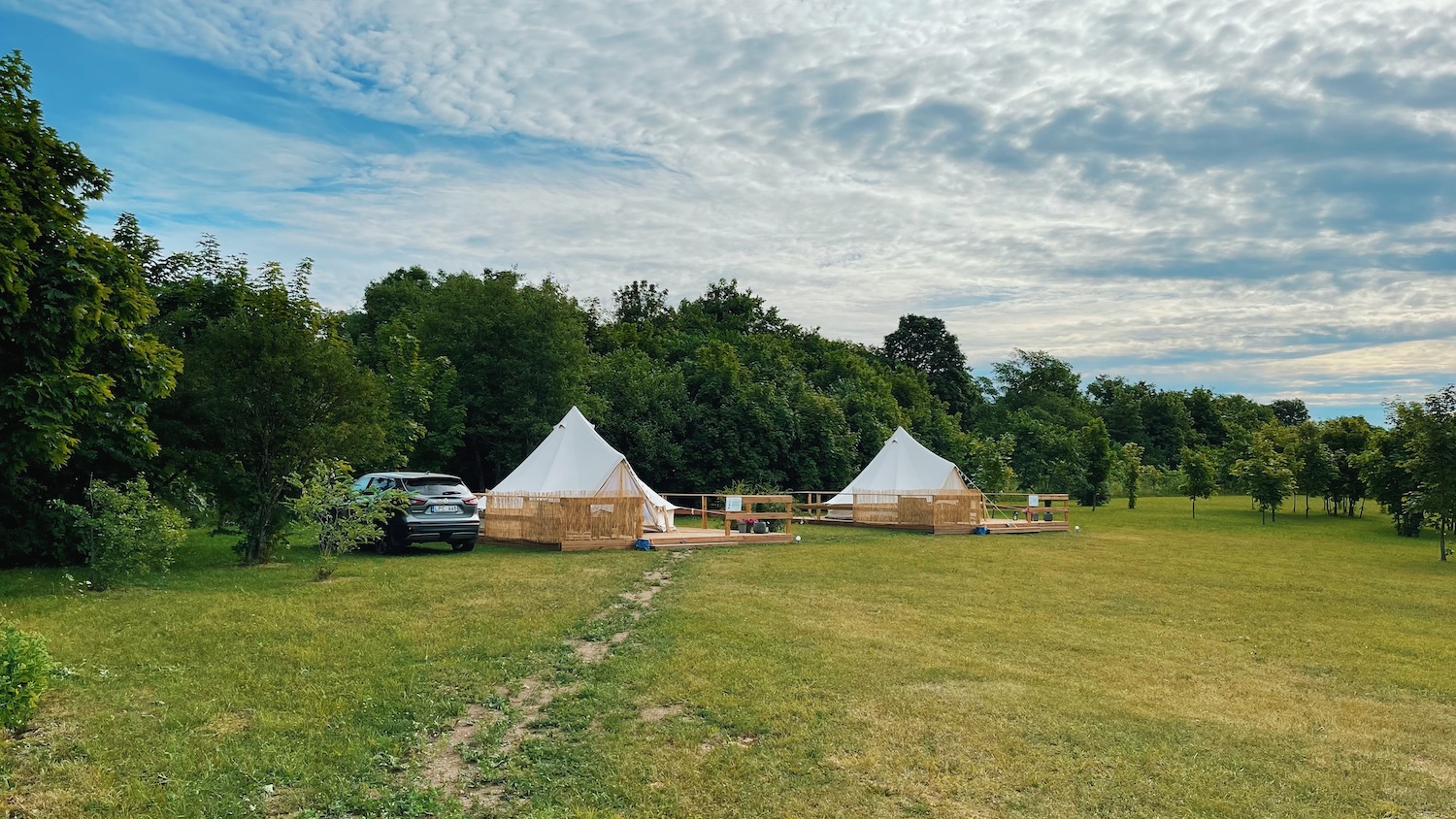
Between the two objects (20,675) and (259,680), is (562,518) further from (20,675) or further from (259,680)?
(20,675)

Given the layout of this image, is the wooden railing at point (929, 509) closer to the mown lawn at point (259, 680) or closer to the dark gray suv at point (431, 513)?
the dark gray suv at point (431, 513)

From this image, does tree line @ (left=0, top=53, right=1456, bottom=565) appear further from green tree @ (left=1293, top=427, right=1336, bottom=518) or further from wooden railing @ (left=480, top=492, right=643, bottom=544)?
wooden railing @ (left=480, top=492, right=643, bottom=544)

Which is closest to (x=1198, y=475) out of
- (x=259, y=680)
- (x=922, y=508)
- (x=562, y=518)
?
(x=922, y=508)

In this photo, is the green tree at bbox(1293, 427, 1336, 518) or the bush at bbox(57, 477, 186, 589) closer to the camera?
the bush at bbox(57, 477, 186, 589)

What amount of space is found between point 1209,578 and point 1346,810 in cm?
1255

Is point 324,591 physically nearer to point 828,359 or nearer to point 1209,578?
point 1209,578

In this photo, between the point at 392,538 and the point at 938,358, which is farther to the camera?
the point at 938,358

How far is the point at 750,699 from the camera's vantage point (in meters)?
7.11

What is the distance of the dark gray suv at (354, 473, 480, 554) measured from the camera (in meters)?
16.9

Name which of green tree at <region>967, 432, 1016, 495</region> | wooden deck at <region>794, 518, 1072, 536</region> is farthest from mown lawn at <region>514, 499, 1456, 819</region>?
green tree at <region>967, 432, 1016, 495</region>

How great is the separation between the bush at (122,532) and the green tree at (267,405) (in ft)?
7.81

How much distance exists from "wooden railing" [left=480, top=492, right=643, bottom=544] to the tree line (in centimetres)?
278

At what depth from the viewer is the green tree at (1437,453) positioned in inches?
802

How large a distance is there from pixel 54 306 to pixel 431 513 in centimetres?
824
